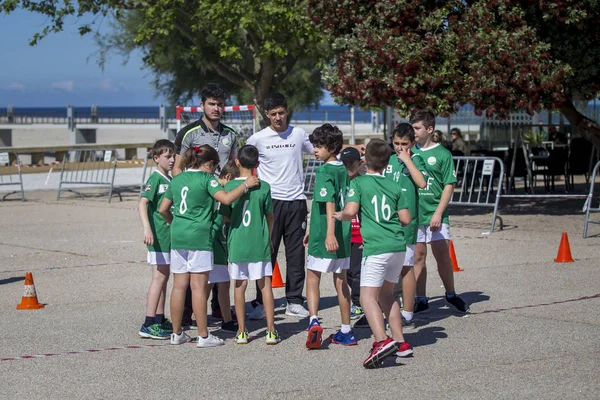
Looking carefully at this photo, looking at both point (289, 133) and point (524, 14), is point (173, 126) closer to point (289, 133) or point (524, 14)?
point (524, 14)

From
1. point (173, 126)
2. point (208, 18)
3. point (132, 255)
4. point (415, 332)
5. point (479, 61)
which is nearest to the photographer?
point (415, 332)

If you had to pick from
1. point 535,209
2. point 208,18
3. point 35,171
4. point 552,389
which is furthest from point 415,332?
point 35,171

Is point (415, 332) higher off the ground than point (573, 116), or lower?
lower

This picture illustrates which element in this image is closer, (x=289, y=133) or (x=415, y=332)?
(x=415, y=332)

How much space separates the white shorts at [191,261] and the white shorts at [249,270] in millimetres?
189

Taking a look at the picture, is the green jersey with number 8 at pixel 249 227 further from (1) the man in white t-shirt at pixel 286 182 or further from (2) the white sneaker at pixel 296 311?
(2) the white sneaker at pixel 296 311

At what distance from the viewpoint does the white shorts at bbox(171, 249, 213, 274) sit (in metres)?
7.04

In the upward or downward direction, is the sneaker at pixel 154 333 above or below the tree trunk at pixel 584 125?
below

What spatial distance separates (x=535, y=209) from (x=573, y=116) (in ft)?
6.13

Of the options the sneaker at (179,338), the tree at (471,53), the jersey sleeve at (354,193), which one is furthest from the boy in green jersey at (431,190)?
the tree at (471,53)

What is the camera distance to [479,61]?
15078 millimetres

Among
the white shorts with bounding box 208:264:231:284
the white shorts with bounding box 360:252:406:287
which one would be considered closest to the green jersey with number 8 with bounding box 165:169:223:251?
the white shorts with bounding box 208:264:231:284

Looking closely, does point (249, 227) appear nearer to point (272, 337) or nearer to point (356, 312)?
point (272, 337)

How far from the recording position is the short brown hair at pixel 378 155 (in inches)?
259
